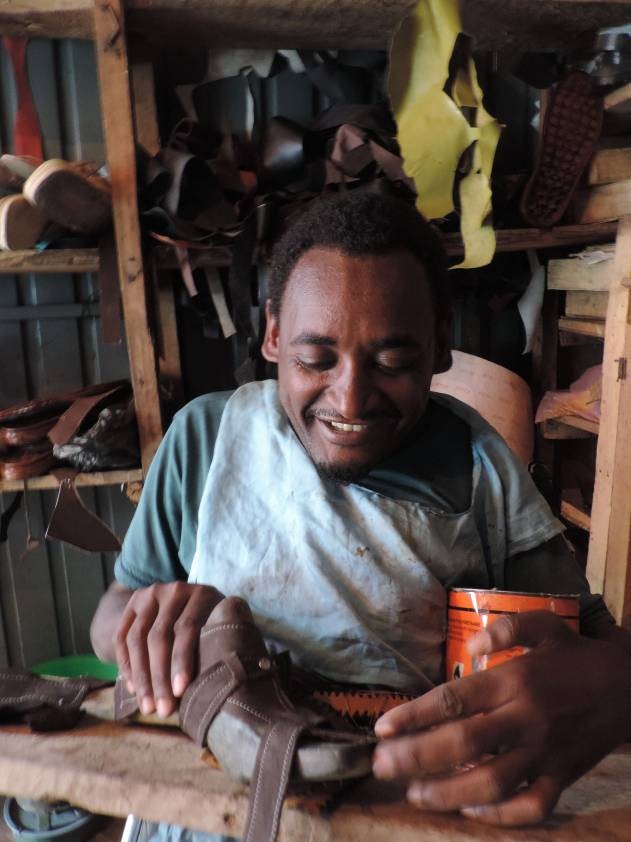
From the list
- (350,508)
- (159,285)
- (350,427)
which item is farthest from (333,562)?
(159,285)

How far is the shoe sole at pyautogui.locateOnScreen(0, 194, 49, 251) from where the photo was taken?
4.74 feet

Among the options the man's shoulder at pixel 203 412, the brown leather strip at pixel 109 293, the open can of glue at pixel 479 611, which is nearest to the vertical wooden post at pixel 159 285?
the brown leather strip at pixel 109 293

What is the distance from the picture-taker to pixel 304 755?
0.52 metres

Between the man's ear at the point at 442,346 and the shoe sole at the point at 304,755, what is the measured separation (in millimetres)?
562

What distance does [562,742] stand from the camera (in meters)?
0.59

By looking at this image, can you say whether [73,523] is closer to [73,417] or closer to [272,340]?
[73,417]

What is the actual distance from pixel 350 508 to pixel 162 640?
33cm

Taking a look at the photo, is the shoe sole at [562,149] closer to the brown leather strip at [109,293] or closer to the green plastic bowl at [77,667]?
the brown leather strip at [109,293]

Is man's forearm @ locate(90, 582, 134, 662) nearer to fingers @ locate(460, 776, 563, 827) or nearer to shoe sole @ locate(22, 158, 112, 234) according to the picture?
fingers @ locate(460, 776, 563, 827)

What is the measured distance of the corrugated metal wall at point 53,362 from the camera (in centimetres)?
183

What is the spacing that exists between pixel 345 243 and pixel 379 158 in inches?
34.0

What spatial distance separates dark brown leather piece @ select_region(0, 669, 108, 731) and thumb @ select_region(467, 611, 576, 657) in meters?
0.49

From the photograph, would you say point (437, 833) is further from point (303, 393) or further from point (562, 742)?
point (303, 393)

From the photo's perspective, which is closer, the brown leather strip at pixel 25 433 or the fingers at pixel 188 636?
the fingers at pixel 188 636
